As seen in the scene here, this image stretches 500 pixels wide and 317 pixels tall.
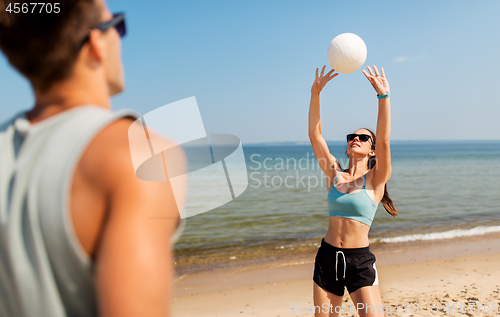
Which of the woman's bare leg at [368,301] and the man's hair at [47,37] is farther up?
the man's hair at [47,37]

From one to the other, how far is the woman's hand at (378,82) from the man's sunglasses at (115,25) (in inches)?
129

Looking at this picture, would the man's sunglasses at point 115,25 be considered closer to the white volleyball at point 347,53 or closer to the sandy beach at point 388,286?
the white volleyball at point 347,53

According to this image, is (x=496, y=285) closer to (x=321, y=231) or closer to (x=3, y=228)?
(x=321, y=231)

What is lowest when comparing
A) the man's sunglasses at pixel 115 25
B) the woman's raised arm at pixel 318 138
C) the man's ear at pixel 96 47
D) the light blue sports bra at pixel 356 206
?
the light blue sports bra at pixel 356 206

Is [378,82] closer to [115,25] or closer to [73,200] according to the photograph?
[115,25]

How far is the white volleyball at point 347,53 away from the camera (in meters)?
4.03

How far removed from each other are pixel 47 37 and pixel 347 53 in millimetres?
3821

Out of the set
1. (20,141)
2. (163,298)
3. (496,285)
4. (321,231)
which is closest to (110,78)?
(20,141)

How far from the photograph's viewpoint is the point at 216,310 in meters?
5.76

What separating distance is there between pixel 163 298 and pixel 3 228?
1.17ft

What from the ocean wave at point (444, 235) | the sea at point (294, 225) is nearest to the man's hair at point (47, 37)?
the sea at point (294, 225)

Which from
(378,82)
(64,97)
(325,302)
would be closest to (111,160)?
(64,97)

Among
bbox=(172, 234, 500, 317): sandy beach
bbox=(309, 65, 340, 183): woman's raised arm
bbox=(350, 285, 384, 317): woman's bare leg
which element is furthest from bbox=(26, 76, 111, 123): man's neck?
bbox=(172, 234, 500, 317): sandy beach

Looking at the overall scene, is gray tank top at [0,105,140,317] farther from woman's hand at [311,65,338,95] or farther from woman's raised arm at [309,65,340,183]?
woman's hand at [311,65,338,95]
